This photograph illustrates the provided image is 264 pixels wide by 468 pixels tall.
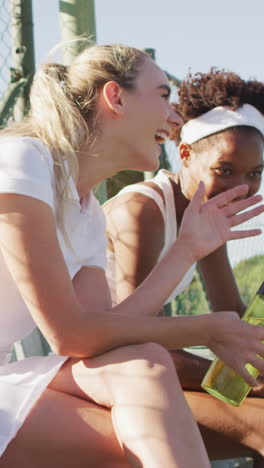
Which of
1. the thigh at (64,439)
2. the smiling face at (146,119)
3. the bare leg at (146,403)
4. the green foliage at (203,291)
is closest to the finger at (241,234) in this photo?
the smiling face at (146,119)

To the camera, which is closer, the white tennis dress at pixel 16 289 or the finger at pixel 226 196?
the white tennis dress at pixel 16 289

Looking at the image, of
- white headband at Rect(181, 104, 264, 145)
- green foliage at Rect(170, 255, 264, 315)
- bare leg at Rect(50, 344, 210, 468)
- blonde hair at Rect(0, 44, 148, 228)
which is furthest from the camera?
green foliage at Rect(170, 255, 264, 315)

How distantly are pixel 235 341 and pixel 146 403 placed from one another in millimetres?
341

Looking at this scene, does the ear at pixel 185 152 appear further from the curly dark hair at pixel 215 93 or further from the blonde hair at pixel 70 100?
the blonde hair at pixel 70 100

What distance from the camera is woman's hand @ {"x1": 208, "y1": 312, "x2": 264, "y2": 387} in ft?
5.75

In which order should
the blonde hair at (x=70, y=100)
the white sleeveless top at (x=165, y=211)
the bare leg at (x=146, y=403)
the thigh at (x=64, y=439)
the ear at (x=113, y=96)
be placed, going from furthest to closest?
1. the white sleeveless top at (x=165, y=211)
2. the ear at (x=113, y=96)
3. the blonde hair at (x=70, y=100)
4. the thigh at (x=64, y=439)
5. the bare leg at (x=146, y=403)

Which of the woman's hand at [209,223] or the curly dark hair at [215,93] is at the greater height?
the curly dark hair at [215,93]

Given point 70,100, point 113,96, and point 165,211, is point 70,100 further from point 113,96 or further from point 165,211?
point 165,211

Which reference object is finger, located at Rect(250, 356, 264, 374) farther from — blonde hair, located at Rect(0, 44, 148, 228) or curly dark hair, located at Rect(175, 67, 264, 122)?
curly dark hair, located at Rect(175, 67, 264, 122)

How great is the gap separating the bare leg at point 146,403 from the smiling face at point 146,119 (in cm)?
61

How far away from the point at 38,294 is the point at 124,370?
26 centimetres

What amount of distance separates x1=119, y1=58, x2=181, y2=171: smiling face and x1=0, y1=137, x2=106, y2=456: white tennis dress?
0.75ft

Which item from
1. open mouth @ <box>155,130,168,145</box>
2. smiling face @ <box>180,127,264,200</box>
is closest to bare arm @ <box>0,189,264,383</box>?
open mouth @ <box>155,130,168,145</box>

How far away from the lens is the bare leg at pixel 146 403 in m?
1.48
